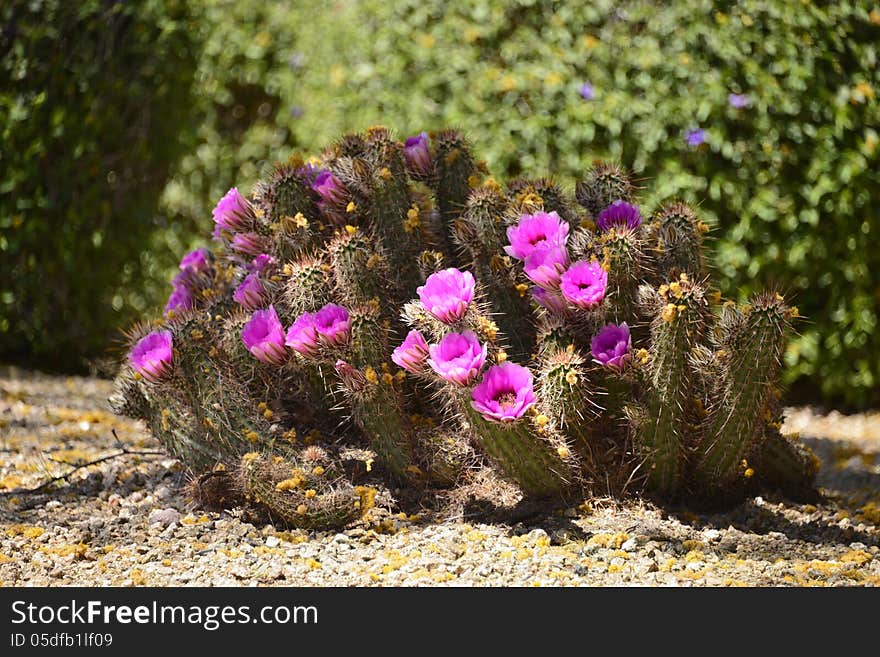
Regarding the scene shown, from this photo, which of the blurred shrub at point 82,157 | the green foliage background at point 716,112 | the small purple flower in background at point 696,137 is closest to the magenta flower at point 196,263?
the green foliage background at point 716,112

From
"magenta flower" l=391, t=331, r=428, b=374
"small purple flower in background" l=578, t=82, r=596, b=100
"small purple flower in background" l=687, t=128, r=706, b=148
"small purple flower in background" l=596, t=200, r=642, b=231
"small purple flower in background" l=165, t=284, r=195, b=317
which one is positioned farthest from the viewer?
"small purple flower in background" l=578, t=82, r=596, b=100

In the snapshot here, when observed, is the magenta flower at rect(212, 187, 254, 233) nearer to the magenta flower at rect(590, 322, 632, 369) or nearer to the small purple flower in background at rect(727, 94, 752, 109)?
the magenta flower at rect(590, 322, 632, 369)

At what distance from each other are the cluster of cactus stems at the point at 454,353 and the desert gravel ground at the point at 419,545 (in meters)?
0.12

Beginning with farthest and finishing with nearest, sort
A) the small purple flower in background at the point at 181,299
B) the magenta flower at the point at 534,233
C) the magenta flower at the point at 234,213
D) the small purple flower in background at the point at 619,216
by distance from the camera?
the small purple flower in background at the point at 181,299, the magenta flower at the point at 234,213, the small purple flower in background at the point at 619,216, the magenta flower at the point at 534,233

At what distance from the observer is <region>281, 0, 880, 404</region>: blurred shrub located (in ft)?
16.4

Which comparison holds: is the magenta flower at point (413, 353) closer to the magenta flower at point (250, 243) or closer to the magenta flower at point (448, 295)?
the magenta flower at point (448, 295)

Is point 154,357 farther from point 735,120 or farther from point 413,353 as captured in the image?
point 735,120

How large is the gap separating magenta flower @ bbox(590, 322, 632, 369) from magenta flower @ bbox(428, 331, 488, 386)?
393 mm

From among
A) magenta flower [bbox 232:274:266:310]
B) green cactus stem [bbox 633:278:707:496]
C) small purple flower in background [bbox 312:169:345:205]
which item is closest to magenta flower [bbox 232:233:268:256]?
magenta flower [bbox 232:274:266:310]

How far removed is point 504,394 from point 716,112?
2.79 meters

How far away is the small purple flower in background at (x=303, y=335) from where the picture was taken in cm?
305

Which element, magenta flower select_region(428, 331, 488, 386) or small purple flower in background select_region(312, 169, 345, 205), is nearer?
magenta flower select_region(428, 331, 488, 386)

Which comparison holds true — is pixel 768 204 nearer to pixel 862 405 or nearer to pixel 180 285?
pixel 862 405

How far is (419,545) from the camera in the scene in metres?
2.99
